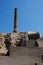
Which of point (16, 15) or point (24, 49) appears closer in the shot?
point (24, 49)

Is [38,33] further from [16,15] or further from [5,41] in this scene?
[16,15]

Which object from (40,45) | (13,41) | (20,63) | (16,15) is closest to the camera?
(20,63)

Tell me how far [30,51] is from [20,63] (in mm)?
1184

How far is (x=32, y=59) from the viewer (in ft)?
51.2

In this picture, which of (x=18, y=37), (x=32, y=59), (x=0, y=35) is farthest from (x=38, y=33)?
(x=32, y=59)

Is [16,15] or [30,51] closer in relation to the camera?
[30,51]

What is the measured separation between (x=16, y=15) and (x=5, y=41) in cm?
1216

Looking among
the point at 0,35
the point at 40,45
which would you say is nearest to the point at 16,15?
the point at 0,35

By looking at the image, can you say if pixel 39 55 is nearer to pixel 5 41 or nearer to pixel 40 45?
pixel 40 45

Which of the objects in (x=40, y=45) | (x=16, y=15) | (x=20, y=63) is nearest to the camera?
(x=20, y=63)

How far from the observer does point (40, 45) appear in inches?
671

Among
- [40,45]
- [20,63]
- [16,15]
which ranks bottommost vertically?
[20,63]

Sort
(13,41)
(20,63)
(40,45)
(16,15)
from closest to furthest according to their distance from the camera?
(20,63)
(40,45)
(13,41)
(16,15)

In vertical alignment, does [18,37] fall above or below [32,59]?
above
